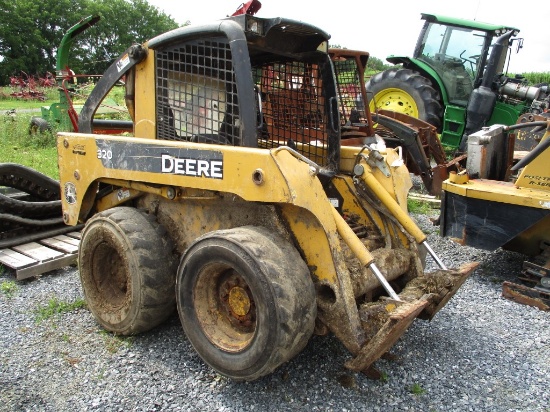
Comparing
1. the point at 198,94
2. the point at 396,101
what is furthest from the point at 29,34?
the point at 198,94

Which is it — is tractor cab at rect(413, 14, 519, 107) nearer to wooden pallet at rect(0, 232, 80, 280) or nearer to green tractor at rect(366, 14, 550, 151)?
green tractor at rect(366, 14, 550, 151)

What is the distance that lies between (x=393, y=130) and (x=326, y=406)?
5.30 metres

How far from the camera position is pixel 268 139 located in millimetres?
3844

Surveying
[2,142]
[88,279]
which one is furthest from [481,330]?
[2,142]

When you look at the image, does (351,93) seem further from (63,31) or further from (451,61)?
(63,31)

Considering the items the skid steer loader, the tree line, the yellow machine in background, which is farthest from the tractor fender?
the tree line

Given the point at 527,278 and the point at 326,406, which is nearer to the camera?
the point at 326,406

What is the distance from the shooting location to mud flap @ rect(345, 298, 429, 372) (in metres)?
2.39

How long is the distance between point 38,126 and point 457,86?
892 cm

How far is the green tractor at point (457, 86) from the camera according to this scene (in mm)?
8906

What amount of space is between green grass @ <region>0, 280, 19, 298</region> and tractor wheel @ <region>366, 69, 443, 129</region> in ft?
21.4

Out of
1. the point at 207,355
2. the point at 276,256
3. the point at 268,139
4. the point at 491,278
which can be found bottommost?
the point at 491,278

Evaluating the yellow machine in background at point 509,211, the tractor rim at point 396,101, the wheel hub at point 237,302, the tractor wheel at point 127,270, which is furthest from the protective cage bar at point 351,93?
the tractor rim at point 396,101

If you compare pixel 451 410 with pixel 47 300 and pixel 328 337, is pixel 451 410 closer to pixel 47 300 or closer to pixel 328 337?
pixel 328 337
